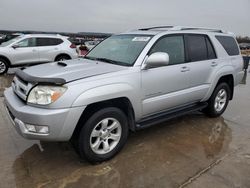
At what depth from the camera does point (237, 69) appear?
524 cm

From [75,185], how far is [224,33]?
14.2 ft

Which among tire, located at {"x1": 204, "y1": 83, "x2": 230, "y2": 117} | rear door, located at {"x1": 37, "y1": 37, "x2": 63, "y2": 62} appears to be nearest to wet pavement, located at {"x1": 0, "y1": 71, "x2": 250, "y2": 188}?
tire, located at {"x1": 204, "y1": 83, "x2": 230, "y2": 117}

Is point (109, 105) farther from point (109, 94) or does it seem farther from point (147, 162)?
point (147, 162)

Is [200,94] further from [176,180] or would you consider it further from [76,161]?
[76,161]

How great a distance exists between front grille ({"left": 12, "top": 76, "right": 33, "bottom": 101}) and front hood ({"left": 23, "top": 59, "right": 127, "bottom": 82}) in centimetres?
15

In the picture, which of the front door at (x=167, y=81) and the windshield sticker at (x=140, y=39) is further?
the windshield sticker at (x=140, y=39)

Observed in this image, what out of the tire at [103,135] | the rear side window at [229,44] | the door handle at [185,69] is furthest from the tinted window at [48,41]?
the tire at [103,135]

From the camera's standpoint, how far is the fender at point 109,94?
111 inches

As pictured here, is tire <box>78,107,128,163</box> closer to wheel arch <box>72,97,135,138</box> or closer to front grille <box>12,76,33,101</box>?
wheel arch <box>72,97,135,138</box>

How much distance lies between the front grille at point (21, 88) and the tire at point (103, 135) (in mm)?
807

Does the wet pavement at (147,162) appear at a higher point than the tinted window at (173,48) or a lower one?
lower

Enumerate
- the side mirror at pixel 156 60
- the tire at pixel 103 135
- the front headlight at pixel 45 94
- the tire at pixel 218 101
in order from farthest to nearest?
1. the tire at pixel 218 101
2. the side mirror at pixel 156 60
3. the tire at pixel 103 135
4. the front headlight at pixel 45 94

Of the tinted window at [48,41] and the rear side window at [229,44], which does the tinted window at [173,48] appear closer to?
the rear side window at [229,44]

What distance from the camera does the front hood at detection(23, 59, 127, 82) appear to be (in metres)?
2.98
